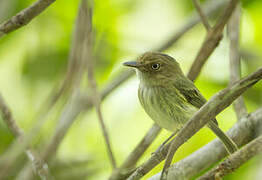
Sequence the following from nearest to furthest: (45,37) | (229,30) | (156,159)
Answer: (156,159) < (229,30) < (45,37)

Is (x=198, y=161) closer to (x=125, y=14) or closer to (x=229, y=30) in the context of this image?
(x=229, y=30)

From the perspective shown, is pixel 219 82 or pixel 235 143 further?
pixel 219 82

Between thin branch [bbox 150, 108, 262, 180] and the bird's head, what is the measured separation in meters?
1.01

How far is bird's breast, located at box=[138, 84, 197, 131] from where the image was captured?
3.79 m

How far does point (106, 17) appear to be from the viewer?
5.15 meters

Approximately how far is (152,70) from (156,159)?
172 cm

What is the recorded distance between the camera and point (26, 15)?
98.4 inches

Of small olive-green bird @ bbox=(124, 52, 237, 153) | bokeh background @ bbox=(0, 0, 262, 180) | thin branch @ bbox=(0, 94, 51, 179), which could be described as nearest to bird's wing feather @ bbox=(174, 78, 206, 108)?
small olive-green bird @ bbox=(124, 52, 237, 153)

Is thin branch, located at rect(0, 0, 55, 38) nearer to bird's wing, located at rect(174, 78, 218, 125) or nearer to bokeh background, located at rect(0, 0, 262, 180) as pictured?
bird's wing, located at rect(174, 78, 218, 125)

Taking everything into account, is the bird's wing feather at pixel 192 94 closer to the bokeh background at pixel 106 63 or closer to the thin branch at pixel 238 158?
A: the bokeh background at pixel 106 63

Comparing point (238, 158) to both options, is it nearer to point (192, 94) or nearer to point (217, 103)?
point (217, 103)

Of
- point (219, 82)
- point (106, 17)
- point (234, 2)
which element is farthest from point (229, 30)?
point (106, 17)

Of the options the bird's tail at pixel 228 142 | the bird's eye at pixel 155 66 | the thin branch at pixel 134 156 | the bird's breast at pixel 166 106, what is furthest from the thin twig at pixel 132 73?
the bird's tail at pixel 228 142

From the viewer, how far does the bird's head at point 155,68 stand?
4.12m
